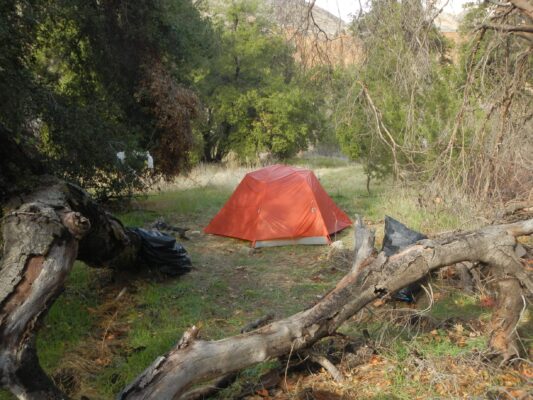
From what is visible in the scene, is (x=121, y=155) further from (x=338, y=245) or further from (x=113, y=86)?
(x=338, y=245)

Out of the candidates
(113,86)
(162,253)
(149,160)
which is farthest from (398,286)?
(113,86)

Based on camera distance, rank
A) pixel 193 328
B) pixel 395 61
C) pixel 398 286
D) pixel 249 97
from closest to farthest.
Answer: pixel 193 328 → pixel 398 286 → pixel 395 61 → pixel 249 97

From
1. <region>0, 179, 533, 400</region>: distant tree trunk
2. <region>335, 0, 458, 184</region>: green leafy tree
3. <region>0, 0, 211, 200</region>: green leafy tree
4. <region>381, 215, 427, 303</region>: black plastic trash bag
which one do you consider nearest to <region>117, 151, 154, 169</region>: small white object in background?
<region>0, 0, 211, 200</region>: green leafy tree

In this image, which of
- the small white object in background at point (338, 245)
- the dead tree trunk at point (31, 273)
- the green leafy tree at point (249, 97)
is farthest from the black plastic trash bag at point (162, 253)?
the green leafy tree at point (249, 97)

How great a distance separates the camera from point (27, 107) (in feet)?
21.4

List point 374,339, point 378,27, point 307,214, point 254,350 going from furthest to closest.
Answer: point 307,214
point 378,27
point 374,339
point 254,350

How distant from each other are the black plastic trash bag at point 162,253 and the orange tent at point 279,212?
2.12 meters

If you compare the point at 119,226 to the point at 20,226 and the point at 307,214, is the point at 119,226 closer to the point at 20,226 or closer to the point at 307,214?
the point at 20,226

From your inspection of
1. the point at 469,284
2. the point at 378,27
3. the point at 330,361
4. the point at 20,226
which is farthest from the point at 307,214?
the point at 20,226

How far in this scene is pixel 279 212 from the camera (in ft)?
30.6

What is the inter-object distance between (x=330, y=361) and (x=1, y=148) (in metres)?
3.77

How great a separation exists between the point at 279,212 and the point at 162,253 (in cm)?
292

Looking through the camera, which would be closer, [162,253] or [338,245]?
[162,253]

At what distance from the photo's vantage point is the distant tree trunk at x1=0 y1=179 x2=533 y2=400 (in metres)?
3.44
